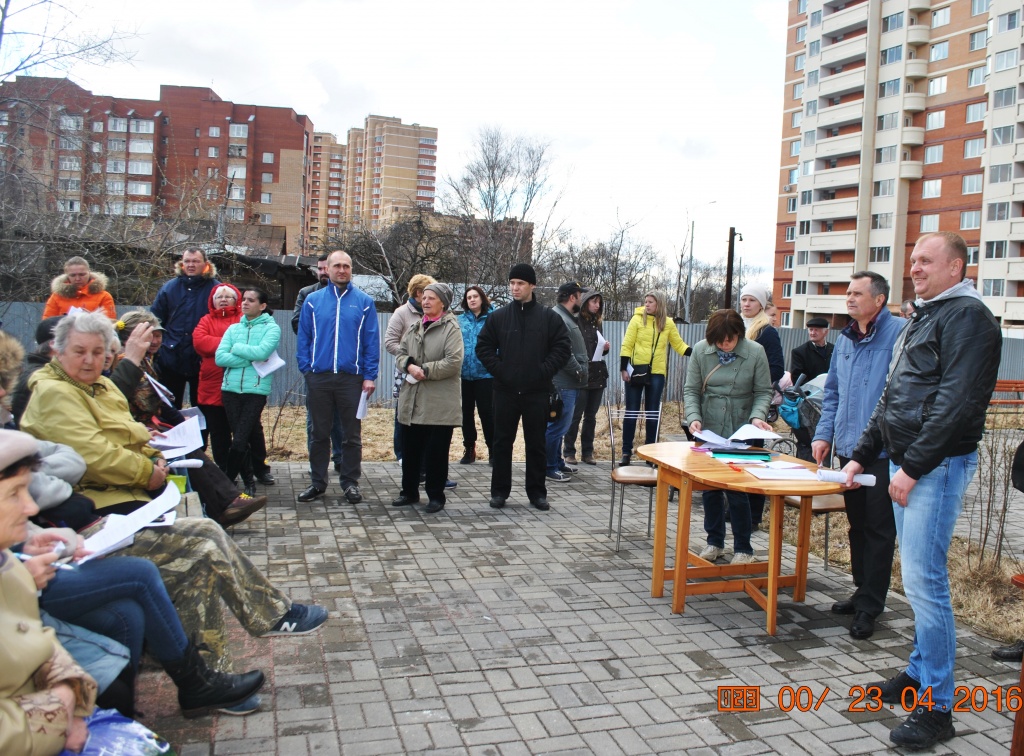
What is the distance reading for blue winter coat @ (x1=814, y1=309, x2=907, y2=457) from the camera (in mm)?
4547

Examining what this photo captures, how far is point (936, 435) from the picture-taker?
10.5ft

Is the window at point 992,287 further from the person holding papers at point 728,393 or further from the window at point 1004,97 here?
the person holding papers at point 728,393

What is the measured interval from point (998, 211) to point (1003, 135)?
484cm

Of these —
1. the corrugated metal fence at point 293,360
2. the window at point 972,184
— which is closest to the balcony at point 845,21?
the window at point 972,184

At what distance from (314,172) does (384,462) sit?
123730 mm

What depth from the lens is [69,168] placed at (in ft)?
51.5

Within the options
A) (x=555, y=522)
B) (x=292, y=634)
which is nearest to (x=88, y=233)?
(x=555, y=522)

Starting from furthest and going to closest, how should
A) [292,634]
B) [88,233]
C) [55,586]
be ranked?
[88,233] → [292,634] → [55,586]

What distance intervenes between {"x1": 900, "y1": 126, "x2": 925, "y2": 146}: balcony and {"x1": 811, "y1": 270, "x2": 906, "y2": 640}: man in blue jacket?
63.8 metres

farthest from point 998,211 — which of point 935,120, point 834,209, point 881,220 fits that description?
point 834,209

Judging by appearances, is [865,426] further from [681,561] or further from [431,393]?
[431,393]

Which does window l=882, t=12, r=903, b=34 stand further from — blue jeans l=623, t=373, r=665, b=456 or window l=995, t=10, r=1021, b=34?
blue jeans l=623, t=373, r=665, b=456

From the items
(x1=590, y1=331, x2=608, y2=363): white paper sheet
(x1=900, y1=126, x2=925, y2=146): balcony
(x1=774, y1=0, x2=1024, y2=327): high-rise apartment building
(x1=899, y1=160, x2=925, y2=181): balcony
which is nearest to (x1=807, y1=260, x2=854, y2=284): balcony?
(x1=774, y1=0, x2=1024, y2=327): high-rise apartment building

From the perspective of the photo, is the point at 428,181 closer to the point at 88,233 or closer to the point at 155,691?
the point at 88,233
